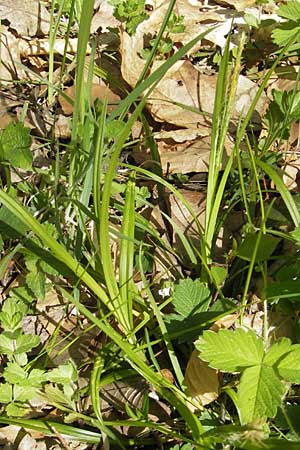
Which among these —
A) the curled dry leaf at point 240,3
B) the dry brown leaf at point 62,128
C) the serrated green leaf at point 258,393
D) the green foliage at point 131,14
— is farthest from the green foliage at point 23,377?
the curled dry leaf at point 240,3

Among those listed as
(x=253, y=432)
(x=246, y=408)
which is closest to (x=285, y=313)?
(x=246, y=408)

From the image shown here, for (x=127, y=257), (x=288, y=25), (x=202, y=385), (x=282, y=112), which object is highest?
(x=288, y=25)

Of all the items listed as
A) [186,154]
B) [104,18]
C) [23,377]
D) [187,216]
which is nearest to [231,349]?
[23,377]

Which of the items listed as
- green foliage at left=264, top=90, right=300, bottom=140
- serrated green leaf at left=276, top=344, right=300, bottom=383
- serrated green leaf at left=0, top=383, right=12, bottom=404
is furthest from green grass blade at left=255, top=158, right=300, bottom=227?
serrated green leaf at left=0, top=383, right=12, bottom=404

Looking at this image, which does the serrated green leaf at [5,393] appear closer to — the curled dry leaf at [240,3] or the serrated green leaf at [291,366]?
the serrated green leaf at [291,366]

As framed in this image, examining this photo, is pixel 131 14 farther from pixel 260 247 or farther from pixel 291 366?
pixel 291 366
